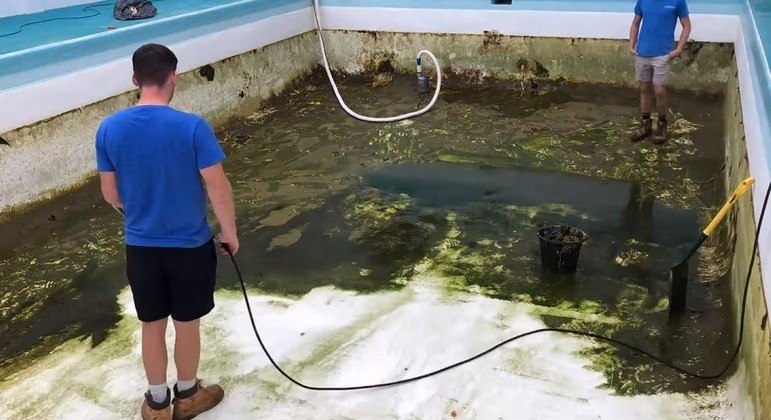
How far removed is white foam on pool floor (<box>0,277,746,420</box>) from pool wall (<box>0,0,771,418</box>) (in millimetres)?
755

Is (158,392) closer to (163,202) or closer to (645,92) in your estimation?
(163,202)

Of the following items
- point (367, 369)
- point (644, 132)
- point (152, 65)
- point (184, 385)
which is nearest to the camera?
point (152, 65)

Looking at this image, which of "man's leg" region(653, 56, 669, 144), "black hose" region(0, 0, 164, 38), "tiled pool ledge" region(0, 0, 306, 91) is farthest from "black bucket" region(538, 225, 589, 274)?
"black hose" region(0, 0, 164, 38)

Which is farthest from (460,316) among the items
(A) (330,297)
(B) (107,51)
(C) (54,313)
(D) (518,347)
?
(B) (107,51)

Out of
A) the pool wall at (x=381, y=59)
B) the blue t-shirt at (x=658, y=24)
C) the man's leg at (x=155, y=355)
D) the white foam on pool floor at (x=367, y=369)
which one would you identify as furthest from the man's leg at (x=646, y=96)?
the man's leg at (x=155, y=355)

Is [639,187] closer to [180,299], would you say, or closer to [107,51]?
[180,299]

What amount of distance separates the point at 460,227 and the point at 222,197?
227cm

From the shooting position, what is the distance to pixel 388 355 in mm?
3043

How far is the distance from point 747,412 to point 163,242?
2346mm

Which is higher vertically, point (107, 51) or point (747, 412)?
point (107, 51)

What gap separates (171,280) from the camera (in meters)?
2.40

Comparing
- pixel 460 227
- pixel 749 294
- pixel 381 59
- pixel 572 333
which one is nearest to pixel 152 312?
pixel 572 333

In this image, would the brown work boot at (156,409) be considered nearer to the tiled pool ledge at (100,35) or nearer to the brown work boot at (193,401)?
the brown work boot at (193,401)

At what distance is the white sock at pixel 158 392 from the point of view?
8.31ft
